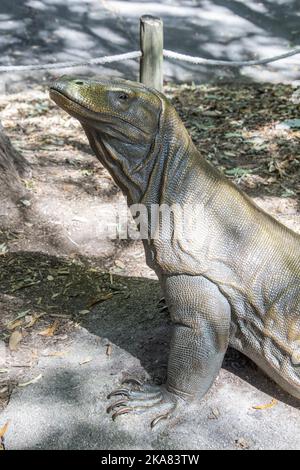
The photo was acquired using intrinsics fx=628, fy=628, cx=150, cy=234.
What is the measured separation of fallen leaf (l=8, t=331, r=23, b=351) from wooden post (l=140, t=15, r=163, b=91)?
3198 mm

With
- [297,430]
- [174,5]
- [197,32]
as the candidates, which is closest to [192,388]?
[297,430]

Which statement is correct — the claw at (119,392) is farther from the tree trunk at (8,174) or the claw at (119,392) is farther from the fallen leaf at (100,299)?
the tree trunk at (8,174)

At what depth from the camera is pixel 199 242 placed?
331cm

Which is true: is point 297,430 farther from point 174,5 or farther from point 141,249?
point 174,5

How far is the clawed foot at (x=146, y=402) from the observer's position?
361 cm

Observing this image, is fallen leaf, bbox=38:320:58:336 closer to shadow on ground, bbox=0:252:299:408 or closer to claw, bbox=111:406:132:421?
shadow on ground, bbox=0:252:299:408

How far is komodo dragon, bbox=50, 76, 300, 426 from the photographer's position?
3.26m

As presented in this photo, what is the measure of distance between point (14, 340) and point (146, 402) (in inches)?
47.8

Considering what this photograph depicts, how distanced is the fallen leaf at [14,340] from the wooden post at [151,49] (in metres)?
3.20

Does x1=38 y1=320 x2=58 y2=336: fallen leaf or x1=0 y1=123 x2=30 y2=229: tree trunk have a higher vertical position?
x1=0 y1=123 x2=30 y2=229: tree trunk

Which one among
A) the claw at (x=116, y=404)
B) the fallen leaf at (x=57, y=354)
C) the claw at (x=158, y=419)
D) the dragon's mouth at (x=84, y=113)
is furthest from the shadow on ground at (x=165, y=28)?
the claw at (x=158, y=419)

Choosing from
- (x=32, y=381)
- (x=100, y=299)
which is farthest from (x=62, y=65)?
(x=32, y=381)

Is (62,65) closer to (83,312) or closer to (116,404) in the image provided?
(83,312)

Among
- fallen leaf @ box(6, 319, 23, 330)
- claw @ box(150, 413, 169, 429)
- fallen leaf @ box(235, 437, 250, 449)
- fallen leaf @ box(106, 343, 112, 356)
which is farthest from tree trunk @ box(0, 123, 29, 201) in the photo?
fallen leaf @ box(235, 437, 250, 449)
